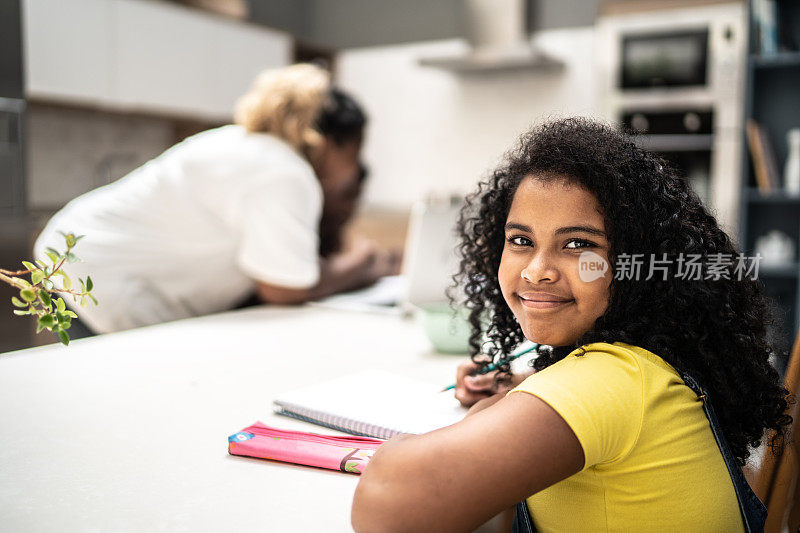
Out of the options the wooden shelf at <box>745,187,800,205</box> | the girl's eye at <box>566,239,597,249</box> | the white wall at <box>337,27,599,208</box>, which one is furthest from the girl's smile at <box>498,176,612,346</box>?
the white wall at <box>337,27,599,208</box>

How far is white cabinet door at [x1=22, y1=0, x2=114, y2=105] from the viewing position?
309 cm

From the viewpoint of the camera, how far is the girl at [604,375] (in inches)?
22.4

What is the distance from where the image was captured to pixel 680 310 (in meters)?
0.71

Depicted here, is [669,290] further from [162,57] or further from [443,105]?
[443,105]

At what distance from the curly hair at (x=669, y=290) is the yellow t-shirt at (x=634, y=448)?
5 cm

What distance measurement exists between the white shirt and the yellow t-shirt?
114cm

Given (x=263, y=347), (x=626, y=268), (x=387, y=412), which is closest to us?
(x=626, y=268)

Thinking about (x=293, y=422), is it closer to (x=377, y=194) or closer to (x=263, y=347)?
(x=263, y=347)

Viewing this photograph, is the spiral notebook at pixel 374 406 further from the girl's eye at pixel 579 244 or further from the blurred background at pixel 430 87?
the blurred background at pixel 430 87

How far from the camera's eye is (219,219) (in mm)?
1736

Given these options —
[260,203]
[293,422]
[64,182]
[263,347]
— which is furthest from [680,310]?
[64,182]

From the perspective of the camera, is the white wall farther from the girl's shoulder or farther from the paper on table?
the girl's shoulder

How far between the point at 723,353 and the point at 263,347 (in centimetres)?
90

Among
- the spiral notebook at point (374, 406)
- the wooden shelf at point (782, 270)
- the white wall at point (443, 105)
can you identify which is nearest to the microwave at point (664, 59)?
the white wall at point (443, 105)
